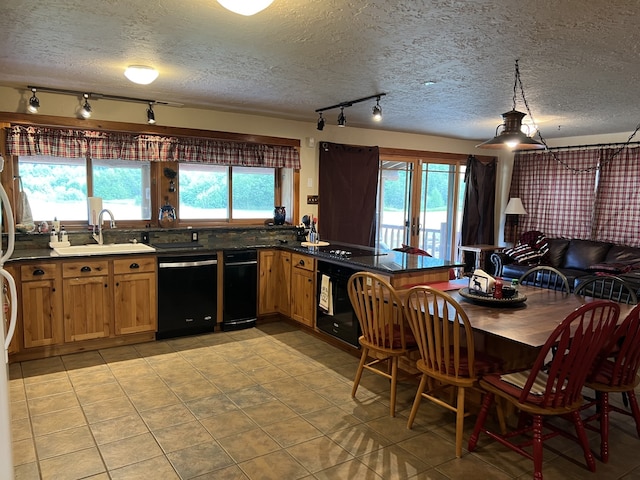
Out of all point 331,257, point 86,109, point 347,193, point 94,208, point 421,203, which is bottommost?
point 331,257

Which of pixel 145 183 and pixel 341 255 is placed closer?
pixel 341 255

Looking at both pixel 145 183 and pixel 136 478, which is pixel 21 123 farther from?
pixel 136 478

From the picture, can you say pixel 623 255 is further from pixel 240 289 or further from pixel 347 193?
pixel 240 289

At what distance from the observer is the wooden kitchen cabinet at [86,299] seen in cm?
389

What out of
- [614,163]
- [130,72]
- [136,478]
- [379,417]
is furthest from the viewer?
[614,163]

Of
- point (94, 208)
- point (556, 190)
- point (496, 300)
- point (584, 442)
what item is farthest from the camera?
point (556, 190)

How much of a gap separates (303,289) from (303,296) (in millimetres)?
71

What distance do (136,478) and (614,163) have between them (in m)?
6.63

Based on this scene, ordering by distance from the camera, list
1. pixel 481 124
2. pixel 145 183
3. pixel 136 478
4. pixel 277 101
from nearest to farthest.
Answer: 1. pixel 136 478
2. pixel 277 101
3. pixel 145 183
4. pixel 481 124

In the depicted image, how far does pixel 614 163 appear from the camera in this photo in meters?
6.19

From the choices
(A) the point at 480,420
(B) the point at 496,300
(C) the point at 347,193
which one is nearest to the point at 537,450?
(A) the point at 480,420

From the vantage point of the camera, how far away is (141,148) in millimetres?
4570

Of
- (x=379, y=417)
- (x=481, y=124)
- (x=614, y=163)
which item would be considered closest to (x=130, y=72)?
(x=379, y=417)

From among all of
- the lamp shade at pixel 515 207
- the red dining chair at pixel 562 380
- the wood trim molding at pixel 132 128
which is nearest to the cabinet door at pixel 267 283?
the wood trim molding at pixel 132 128
